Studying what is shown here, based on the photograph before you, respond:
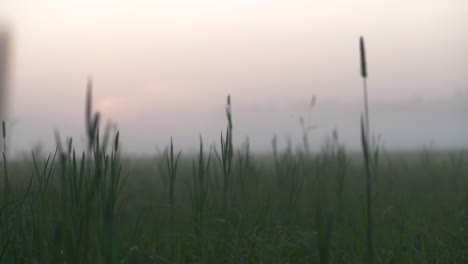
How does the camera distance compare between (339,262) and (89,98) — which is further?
(339,262)

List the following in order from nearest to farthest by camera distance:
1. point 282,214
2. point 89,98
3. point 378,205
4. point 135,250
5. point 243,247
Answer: point 89,98
point 135,250
point 243,247
point 282,214
point 378,205

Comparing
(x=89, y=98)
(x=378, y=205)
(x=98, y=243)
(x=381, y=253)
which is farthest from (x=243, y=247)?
(x=378, y=205)

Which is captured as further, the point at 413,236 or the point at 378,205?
the point at 378,205

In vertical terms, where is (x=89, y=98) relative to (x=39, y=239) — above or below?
above

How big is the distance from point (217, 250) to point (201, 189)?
0.38 m

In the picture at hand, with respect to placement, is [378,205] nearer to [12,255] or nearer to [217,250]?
[217,250]

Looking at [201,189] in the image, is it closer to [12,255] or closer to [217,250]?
[217,250]

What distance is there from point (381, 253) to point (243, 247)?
0.80 meters

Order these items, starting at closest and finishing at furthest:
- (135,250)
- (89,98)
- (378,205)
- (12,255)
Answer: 1. (89,98)
2. (12,255)
3. (135,250)
4. (378,205)

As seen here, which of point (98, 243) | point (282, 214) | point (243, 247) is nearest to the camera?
point (98, 243)

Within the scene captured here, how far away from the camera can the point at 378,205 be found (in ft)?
12.6

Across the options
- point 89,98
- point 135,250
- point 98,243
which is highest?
point 89,98

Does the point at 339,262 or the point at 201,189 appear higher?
the point at 201,189

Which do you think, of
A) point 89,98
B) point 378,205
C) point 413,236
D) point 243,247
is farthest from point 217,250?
point 378,205
